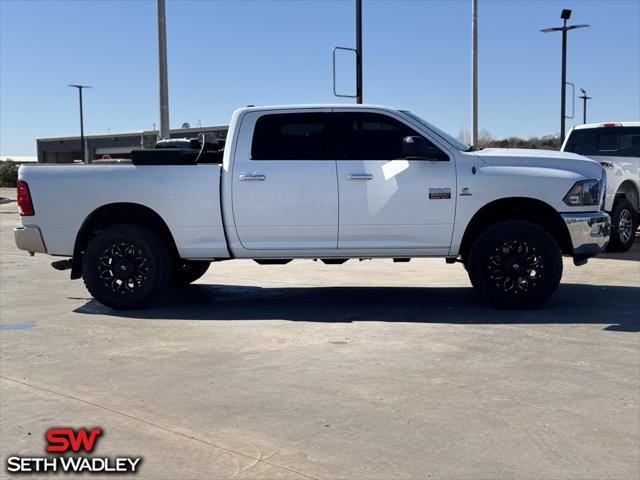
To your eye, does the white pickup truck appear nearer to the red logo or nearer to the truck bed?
the truck bed

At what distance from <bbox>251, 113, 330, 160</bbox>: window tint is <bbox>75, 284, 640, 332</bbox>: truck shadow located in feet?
5.50

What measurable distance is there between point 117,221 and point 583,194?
503 centimetres

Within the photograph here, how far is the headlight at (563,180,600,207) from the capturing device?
7895 mm

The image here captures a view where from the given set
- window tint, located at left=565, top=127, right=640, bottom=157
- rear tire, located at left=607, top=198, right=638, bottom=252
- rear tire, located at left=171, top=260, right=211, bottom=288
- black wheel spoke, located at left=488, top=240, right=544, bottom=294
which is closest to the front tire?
black wheel spoke, located at left=488, top=240, right=544, bottom=294

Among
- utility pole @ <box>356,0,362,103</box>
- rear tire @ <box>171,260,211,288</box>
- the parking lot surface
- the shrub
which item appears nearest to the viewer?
the parking lot surface

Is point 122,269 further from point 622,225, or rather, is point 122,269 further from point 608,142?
point 608,142

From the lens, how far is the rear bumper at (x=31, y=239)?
332 inches

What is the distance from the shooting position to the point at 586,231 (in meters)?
7.90

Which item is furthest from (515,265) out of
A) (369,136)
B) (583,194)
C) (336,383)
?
(336,383)

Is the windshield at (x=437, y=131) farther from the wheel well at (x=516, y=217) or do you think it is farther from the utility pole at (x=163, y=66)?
the utility pole at (x=163, y=66)

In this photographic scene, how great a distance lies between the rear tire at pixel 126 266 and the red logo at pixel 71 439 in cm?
388

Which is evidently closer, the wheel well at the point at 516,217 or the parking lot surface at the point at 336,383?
the parking lot surface at the point at 336,383

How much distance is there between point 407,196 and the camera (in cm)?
801

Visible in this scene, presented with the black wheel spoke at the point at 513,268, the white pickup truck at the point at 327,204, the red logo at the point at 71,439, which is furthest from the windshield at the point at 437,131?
the red logo at the point at 71,439
